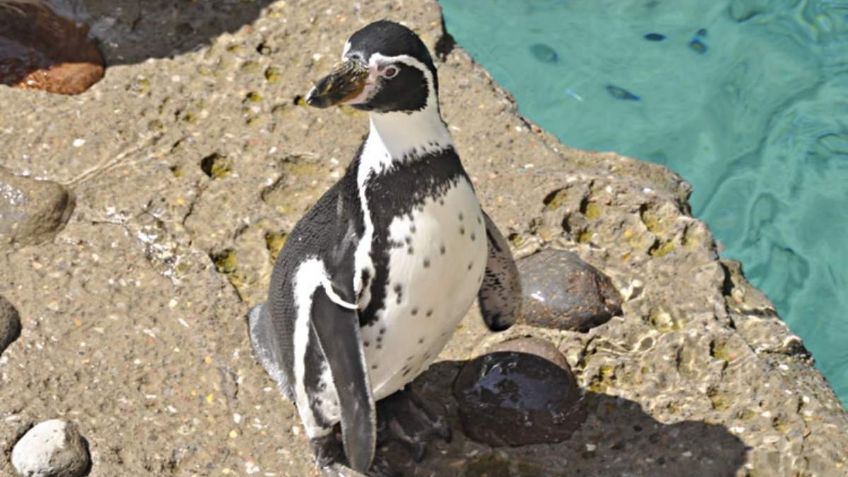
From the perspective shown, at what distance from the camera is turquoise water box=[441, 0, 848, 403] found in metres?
4.70

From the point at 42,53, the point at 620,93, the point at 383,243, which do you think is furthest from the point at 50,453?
the point at 620,93

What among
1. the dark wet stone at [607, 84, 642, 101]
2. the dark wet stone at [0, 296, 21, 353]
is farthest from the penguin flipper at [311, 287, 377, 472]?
Answer: the dark wet stone at [607, 84, 642, 101]

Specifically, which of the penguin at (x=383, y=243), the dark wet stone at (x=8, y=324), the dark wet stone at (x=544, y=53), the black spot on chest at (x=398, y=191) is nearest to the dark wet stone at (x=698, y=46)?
the dark wet stone at (x=544, y=53)

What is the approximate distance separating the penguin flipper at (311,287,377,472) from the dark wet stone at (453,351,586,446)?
52 cm

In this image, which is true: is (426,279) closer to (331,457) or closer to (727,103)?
(331,457)

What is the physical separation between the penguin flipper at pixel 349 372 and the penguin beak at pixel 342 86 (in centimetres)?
39

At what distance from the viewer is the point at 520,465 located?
3092mm

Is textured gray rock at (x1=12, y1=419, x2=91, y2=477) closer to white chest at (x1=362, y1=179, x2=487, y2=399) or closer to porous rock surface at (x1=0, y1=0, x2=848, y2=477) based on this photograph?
porous rock surface at (x1=0, y1=0, x2=848, y2=477)

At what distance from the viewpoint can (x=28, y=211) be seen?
3.48m

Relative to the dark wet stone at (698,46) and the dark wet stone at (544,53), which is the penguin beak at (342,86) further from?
the dark wet stone at (698,46)

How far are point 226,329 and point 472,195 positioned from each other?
0.89 m

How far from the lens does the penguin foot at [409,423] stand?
10.3 feet

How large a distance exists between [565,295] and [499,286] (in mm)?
311

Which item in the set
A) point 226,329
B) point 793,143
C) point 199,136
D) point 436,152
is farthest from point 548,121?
point 436,152
